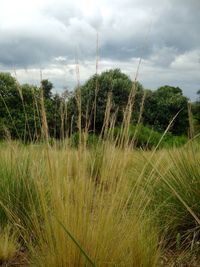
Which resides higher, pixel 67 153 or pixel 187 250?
pixel 67 153

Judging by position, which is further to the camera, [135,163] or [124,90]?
[124,90]

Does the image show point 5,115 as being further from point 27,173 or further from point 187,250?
point 187,250

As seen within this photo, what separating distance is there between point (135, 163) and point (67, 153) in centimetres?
248

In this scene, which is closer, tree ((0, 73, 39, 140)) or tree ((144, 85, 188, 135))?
tree ((0, 73, 39, 140))

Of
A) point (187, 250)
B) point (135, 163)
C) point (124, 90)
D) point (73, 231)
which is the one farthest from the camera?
point (124, 90)

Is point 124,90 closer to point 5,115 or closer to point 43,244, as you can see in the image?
point 5,115

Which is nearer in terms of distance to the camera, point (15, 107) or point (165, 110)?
point (15, 107)

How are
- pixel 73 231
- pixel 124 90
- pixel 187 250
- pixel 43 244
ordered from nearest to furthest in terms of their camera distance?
1. pixel 73 231
2. pixel 43 244
3. pixel 187 250
4. pixel 124 90

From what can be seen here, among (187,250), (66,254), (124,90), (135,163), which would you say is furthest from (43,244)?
(124,90)

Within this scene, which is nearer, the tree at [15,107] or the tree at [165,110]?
the tree at [15,107]

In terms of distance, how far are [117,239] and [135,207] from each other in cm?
25

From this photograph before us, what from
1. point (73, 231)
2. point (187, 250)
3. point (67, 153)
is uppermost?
point (67, 153)

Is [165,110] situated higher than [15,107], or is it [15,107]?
[15,107]

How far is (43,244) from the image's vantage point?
2.27 m
